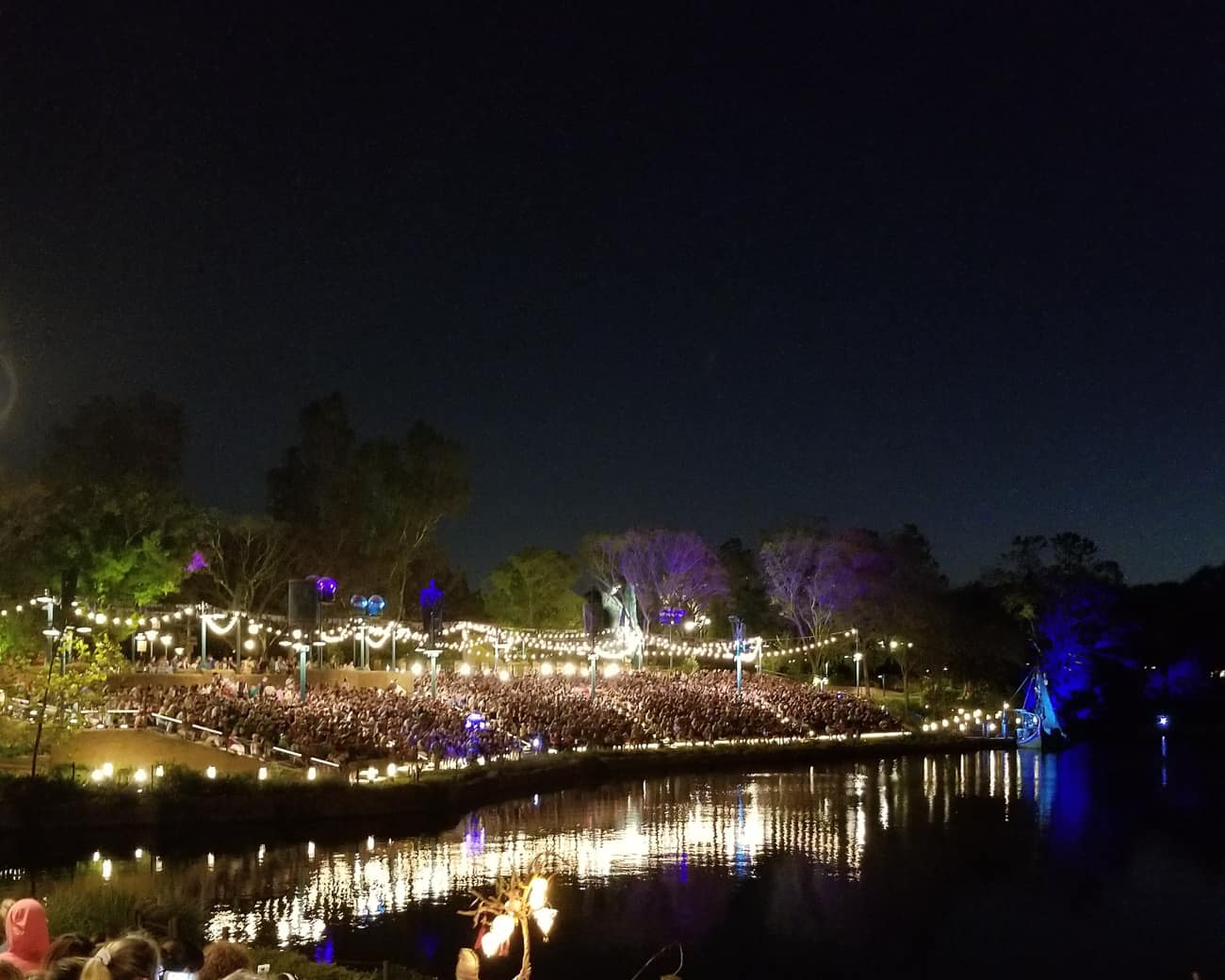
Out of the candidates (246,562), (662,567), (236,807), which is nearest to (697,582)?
(662,567)

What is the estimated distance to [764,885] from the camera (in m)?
18.6

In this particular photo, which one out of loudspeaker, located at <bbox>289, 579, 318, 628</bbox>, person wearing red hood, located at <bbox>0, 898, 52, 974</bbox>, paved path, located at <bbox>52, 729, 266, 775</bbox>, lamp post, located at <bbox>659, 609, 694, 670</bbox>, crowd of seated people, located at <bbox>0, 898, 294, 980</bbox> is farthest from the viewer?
lamp post, located at <bbox>659, 609, 694, 670</bbox>

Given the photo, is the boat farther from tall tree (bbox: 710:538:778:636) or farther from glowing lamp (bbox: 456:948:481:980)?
glowing lamp (bbox: 456:948:481:980)

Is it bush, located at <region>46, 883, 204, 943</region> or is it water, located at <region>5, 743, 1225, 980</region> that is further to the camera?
water, located at <region>5, 743, 1225, 980</region>

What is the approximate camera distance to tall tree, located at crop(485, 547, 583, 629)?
5534 cm

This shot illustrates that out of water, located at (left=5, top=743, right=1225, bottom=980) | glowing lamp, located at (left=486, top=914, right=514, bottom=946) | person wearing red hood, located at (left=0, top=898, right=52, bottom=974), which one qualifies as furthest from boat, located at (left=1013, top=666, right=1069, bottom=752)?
person wearing red hood, located at (left=0, top=898, right=52, bottom=974)

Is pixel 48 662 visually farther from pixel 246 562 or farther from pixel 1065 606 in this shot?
pixel 1065 606

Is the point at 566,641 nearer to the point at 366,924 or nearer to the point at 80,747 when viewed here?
Result: the point at 80,747

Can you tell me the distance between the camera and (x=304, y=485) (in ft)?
154

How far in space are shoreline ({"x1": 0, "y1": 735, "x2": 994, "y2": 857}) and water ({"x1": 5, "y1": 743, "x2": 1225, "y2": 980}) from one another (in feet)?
2.32

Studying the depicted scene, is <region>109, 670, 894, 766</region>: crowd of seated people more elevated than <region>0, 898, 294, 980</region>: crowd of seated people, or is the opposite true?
<region>0, 898, 294, 980</region>: crowd of seated people

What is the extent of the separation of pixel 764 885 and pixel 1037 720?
102 feet

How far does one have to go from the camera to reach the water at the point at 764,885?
14.7 metres

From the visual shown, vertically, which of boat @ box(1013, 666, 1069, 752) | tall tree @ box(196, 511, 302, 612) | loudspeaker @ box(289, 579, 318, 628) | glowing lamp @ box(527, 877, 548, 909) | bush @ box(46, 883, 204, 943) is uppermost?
tall tree @ box(196, 511, 302, 612)
